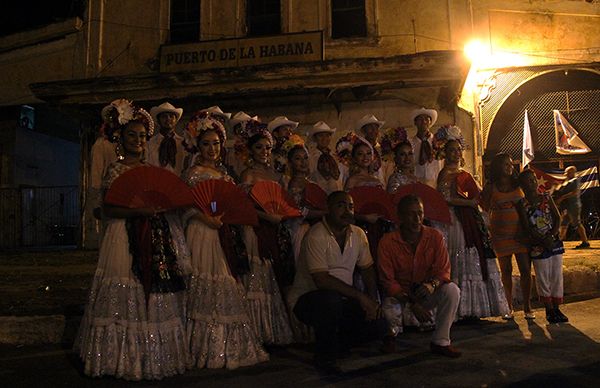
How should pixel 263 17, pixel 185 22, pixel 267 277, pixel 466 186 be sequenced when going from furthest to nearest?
1. pixel 185 22
2. pixel 263 17
3. pixel 466 186
4. pixel 267 277

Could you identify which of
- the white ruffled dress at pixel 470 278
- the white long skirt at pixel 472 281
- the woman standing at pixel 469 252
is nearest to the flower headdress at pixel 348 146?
the woman standing at pixel 469 252

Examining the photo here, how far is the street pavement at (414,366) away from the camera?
3.43 meters

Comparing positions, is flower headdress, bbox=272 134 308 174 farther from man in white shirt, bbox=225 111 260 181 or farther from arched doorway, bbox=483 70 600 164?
arched doorway, bbox=483 70 600 164

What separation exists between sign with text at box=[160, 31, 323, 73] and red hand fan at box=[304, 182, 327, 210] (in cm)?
664

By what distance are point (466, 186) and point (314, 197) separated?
5.71ft

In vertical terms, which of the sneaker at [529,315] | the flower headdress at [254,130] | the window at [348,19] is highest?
the window at [348,19]

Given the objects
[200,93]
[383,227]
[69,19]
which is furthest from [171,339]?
[69,19]

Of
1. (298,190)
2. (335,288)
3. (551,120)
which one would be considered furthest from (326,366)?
(551,120)

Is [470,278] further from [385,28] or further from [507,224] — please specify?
[385,28]

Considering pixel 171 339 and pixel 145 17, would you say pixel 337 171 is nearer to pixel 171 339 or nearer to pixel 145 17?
pixel 171 339

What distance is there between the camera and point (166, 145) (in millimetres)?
5438

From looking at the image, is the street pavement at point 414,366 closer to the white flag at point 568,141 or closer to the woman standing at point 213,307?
the woman standing at point 213,307

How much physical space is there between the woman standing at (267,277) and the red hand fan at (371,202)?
790mm

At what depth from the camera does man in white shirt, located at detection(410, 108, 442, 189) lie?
593 cm
